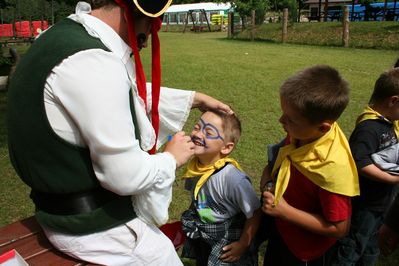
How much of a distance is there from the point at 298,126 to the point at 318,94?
0.17 meters

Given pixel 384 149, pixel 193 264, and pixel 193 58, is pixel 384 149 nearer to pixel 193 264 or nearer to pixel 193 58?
pixel 193 264

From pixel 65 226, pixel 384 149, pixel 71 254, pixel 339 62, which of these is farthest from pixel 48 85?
pixel 339 62

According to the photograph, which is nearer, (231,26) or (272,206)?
(272,206)

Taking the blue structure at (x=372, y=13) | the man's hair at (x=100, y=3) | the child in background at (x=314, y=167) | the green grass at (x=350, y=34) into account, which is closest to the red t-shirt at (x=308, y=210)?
the child in background at (x=314, y=167)

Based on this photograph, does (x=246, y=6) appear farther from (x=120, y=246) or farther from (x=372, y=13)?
(x=120, y=246)

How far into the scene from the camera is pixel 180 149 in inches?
68.7

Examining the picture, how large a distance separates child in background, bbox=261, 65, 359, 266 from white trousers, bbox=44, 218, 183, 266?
0.58 m

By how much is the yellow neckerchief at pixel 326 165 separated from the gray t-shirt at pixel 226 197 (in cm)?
18

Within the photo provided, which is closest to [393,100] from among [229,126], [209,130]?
[229,126]

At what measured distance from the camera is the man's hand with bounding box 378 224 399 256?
8.84 ft

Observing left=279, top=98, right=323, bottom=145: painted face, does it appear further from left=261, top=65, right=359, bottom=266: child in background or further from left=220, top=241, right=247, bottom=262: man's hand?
left=220, top=241, right=247, bottom=262: man's hand

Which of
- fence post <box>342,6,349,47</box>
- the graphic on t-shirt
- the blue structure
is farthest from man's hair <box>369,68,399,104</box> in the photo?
the blue structure

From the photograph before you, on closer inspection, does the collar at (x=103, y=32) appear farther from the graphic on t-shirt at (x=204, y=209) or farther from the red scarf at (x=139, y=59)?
the graphic on t-shirt at (x=204, y=209)

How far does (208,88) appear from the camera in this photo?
28.9 ft
